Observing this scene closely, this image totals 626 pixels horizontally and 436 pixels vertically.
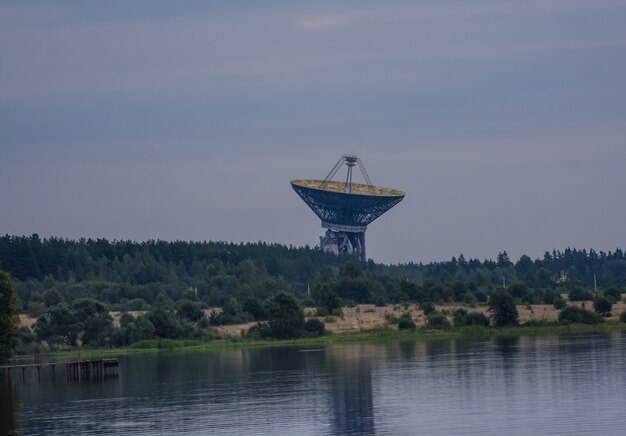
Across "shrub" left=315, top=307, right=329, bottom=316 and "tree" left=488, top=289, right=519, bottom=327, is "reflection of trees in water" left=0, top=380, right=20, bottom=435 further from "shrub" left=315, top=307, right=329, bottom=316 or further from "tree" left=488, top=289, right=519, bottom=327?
"tree" left=488, top=289, right=519, bottom=327

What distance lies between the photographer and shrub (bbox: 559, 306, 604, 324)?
13900 centimetres

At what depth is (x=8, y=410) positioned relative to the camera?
72.1 metres

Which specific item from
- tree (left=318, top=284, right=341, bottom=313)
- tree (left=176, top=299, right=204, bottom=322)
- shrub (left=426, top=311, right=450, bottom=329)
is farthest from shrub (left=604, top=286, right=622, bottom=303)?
tree (left=176, top=299, right=204, bottom=322)

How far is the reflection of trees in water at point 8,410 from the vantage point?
62422 mm

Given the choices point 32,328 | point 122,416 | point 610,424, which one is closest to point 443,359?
point 122,416

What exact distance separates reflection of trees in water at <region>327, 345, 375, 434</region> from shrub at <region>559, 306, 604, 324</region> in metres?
35.8

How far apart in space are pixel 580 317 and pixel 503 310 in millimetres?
8463

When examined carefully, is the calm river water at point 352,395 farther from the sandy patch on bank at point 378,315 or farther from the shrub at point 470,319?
the sandy patch on bank at point 378,315

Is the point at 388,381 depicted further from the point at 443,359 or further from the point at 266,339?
the point at 266,339

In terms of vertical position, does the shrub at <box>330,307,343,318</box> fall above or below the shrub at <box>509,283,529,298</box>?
below

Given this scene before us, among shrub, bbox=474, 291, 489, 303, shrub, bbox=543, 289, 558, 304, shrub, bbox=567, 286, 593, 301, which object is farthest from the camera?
shrub, bbox=474, 291, 489, 303

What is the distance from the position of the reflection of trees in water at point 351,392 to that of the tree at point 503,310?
3095 cm

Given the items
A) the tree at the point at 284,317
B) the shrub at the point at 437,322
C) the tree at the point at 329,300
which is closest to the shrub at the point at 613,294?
the shrub at the point at 437,322

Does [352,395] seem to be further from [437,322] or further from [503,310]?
[437,322]
